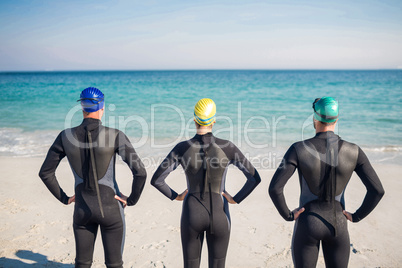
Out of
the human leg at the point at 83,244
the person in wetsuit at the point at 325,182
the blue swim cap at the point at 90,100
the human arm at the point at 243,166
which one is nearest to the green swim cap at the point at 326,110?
Result: the person in wetsuit at the point at 325,182

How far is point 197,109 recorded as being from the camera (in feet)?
9.87

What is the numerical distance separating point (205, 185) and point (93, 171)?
1094 mm

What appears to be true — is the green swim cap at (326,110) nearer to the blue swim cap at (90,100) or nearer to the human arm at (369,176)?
the human arm at (369,176)

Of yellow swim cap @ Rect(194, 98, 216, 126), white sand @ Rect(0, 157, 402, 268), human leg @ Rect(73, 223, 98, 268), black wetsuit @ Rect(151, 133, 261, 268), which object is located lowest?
white sand @ Rect(0, 157, 402, 268)

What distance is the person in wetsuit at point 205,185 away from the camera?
3.04 metres

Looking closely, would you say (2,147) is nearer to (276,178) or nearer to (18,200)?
(18,200)

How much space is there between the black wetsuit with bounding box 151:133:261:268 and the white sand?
1.44 meters

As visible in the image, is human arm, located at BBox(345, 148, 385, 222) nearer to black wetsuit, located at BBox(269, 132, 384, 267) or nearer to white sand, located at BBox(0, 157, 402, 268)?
black wetsuit, located at BBox(269, 132, 384, 267)

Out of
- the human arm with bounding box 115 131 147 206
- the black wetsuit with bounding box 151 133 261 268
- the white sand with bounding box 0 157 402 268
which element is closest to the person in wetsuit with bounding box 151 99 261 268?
the black wetsuit with bounding box 151 133 261 268

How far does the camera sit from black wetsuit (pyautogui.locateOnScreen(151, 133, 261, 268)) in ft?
9.99

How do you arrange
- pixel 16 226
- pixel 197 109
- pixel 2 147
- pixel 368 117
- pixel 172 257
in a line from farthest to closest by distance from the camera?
pixel 368 117, pixel 2 147, pixel 16 226, pixel 172 257, pixel 197 109

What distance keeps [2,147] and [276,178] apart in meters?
11.2

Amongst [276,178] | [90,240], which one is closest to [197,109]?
[276,178]

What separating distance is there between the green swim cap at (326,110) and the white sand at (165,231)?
95.7 inches
